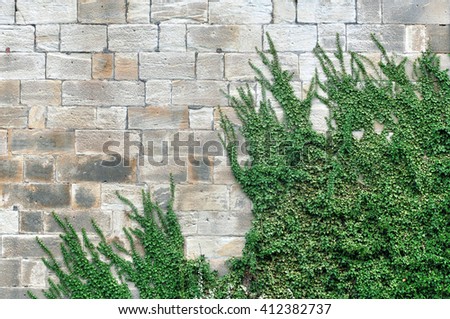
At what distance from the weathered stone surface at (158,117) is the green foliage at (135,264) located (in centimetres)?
63

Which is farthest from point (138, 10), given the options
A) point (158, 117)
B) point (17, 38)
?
point (17, 38)

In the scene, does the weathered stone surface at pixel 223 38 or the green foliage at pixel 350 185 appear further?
the weathered stone surface at pixel 223 38

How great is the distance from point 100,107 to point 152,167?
29.9 inches

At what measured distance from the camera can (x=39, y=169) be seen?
4.84m

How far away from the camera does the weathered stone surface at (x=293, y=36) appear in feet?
16.0

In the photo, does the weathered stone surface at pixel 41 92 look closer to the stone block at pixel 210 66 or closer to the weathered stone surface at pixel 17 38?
the weathered stone surface at pixel 17 38

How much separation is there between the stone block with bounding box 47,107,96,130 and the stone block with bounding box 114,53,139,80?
0.43m

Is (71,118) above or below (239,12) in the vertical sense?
below

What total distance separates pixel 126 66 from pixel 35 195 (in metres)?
1.50

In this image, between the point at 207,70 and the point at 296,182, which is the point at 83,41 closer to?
the point at 207,70

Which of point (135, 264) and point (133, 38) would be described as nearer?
point (135, 264)

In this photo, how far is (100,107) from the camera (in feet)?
15.9

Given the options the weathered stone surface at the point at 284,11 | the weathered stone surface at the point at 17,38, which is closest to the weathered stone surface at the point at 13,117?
the weathered stone surface at the point at 17,38

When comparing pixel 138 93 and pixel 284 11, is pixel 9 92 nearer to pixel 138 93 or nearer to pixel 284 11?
pixel 138 93
